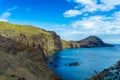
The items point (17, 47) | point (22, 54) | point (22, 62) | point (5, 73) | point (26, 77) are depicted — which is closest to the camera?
point (5, 73)

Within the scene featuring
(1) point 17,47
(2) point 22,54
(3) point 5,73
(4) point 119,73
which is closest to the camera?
(4) point 119,73

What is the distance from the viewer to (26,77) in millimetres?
50375

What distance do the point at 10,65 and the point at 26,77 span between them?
14.4ft

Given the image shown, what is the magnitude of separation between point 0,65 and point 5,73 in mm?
→ 2632

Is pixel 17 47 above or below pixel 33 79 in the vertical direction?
above

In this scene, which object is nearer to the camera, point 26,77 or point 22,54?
point 26,77

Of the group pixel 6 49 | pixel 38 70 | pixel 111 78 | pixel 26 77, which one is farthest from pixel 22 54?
pixel 111 78

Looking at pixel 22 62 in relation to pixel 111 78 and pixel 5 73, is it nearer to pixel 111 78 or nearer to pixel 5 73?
pixel 5 73

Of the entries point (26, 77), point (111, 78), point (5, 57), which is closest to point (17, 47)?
point (5, 57)

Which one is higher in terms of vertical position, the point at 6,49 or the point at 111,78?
the point at 6,49

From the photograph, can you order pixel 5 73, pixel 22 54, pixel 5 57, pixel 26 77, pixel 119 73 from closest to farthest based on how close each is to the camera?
1. pixel 119 73
2. pixel 5 73
3. pixel 26 77
4. pixel 5 57
5. pixel 22 54

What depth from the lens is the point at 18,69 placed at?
52656 millimetres

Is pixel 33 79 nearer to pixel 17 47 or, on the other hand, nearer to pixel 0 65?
pixel 0 65

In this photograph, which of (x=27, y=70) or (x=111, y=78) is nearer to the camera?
(x=111, y=78)
